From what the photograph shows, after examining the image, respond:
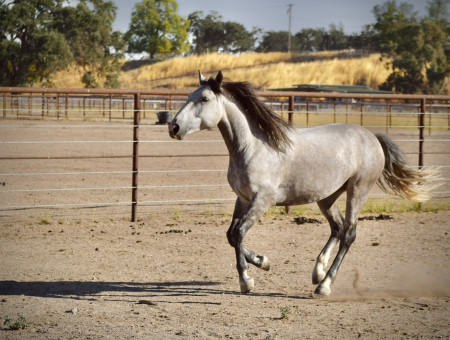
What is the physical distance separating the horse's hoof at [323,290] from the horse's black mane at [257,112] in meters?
1.27

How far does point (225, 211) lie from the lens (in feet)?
28.9

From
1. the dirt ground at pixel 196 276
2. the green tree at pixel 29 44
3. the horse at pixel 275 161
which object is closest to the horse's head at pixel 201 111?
the horse at pixel 275 161

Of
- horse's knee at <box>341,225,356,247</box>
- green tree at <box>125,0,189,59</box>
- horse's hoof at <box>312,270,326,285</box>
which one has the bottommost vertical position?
horse's hoof at <box>312,270,326,285</box>

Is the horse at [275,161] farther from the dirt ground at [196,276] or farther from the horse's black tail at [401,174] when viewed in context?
the dirt ground at [196,276]

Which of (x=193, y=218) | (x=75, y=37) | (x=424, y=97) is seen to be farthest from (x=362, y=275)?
(x=75, y=37)

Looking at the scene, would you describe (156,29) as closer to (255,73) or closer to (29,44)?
(255,73)

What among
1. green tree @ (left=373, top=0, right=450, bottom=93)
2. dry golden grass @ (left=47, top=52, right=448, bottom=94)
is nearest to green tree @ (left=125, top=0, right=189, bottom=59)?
dry golden grass @ (left=47, top=52, right=448, bottom=94)

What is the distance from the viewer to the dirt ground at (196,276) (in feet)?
13.2

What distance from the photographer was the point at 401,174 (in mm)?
5902

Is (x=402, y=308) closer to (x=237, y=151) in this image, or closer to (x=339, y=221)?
(x=339, y=221)

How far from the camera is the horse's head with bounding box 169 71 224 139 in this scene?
4.59m

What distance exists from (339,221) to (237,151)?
1.41 meters

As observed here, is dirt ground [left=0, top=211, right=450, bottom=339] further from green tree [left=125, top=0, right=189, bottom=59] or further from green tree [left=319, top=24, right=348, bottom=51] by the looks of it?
green tree [left=319, top=24, right=348, bottom=51]

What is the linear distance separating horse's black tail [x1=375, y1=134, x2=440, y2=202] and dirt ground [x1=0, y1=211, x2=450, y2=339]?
777 mm
